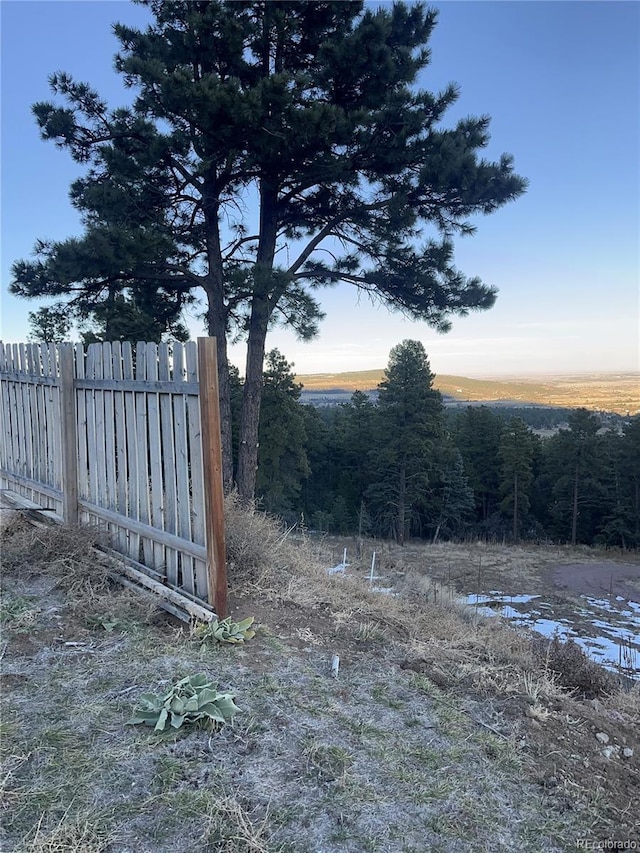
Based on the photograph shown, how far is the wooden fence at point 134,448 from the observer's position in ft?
10.3

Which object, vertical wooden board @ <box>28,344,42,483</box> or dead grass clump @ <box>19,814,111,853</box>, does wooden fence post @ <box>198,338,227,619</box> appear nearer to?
dead grass clump @ <box>19,814,111,853</box>

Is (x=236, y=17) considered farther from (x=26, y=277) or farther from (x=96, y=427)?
(x=96, y=427)

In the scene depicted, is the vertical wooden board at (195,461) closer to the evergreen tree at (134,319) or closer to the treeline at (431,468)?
the evergreen tree at (134,319)

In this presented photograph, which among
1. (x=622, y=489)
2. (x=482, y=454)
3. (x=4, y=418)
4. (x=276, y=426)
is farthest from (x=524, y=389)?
(x=4, y=418)

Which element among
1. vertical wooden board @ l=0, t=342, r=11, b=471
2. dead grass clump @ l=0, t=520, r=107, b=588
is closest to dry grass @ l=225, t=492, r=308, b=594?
dead grass clump @ l=0, t=520, r=107, b=588

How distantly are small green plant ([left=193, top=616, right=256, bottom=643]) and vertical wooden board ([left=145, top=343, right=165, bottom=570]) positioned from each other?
74 cm

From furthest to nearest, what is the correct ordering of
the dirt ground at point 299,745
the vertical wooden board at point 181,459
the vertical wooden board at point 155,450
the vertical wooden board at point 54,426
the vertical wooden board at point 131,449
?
the vertical wooden board at point 54,426
the vertical wooden board at point 131,449
the vertical wooden board at point 155,450
the vertical wooden board at point 181,459
the dirt ground at point 299,745

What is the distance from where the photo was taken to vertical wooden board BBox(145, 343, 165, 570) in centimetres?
349

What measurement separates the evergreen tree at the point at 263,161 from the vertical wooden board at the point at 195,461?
153 inches

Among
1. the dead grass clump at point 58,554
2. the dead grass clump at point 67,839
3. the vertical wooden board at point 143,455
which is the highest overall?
the vertical wooden board at point 143,455

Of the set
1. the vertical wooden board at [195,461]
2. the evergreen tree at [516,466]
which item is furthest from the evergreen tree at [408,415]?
the vertical wooden board at [195,461]

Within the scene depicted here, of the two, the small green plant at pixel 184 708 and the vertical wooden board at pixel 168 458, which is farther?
the vertical wooden board at pixel 168 458

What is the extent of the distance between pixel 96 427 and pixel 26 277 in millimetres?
4186

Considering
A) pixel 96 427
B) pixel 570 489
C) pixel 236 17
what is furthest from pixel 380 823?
pixel 570 489
